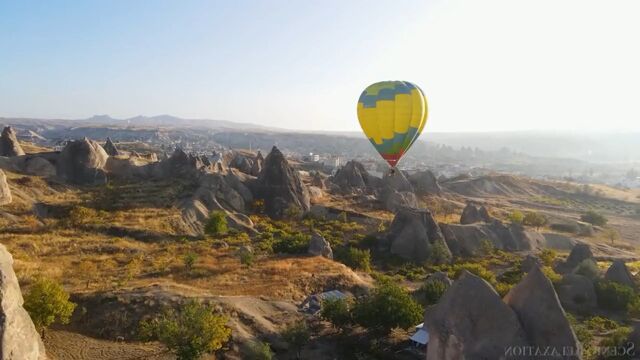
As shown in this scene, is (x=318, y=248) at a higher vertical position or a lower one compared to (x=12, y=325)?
lower

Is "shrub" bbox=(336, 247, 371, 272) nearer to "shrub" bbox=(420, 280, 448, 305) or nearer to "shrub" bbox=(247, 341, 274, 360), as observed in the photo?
"shrub" bbox=(420, 280, 448, 305)

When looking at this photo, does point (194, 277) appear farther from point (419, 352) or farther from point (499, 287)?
point (499, 287)

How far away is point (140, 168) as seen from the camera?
54.8m

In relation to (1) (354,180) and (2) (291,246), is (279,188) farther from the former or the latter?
(1) (354,180)

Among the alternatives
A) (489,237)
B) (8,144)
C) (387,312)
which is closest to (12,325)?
(387,312)

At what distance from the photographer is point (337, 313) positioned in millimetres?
22203

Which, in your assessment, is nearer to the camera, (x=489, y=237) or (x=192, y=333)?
(x=192, y=333)

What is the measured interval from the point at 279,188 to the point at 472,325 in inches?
1530

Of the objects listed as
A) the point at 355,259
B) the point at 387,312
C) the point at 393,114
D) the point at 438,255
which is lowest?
the point at 438,255

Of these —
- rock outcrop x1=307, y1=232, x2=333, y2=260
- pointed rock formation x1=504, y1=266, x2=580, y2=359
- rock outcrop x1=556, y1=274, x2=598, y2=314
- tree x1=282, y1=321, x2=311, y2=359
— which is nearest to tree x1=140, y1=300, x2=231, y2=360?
tree x1=282, y1=321, x2=311, y2=359

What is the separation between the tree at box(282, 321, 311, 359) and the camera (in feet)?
65.6

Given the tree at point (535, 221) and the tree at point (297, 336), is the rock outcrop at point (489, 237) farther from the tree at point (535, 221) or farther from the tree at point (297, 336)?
the tree at point (297, 336)

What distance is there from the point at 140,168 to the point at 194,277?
3173 centimetres

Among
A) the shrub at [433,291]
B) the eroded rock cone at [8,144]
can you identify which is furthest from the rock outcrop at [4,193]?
the shrub at [433,291]
